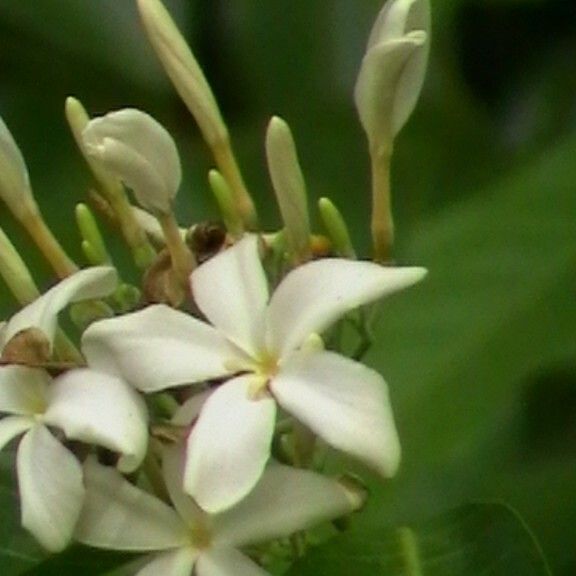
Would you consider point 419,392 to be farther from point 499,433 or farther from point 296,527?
point 296,527

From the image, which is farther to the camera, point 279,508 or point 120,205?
point 120,205

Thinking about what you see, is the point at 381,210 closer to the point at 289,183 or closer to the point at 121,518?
the point at 289,183

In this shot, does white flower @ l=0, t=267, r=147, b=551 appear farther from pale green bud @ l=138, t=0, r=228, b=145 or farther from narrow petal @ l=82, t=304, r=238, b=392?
pale green bud @ l=138, t=0, r=228, b=145

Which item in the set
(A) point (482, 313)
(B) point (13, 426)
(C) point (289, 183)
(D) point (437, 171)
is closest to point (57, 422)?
(B) point (13, 426)

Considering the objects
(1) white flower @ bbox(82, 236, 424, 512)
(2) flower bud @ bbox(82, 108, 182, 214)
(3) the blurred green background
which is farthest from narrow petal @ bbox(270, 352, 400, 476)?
(3) the blurred green background

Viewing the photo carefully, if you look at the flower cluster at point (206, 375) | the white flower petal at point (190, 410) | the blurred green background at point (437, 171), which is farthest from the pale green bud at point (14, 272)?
the blurred green background at point (437, 171)

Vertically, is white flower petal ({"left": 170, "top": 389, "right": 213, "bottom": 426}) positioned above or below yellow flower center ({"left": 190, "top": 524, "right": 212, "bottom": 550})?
above
